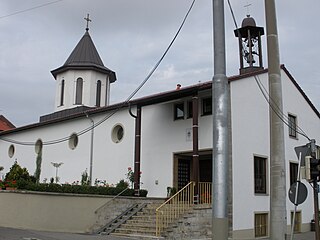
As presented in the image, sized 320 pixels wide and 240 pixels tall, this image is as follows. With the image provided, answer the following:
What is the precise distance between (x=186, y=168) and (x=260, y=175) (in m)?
3.63

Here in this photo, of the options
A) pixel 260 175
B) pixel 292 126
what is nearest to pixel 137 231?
pixel 260 175

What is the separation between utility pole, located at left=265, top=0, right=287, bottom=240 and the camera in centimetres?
1037

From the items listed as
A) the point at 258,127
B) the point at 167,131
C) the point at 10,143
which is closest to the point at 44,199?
the point at 167,131

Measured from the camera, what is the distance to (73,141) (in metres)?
27.3

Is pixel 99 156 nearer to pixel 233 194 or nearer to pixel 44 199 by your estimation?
pixel 44 199

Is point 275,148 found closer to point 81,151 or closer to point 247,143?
point 247,143

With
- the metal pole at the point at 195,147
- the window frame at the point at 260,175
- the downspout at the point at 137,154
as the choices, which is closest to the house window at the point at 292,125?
the window frame at the point at 260,175

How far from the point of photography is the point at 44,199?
1789cm

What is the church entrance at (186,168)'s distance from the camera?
21.1 metres

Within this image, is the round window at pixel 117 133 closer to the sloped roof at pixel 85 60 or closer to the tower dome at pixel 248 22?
the tower dome at pixel 248 22

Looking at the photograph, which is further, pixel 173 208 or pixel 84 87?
pixel 84 87

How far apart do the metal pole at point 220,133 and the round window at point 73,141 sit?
2079cm

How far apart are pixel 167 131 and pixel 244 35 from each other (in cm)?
653

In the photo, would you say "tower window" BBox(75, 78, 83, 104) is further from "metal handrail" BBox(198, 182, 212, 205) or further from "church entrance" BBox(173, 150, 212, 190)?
"metal handrail" BBox(198, 182, 212, 205)
